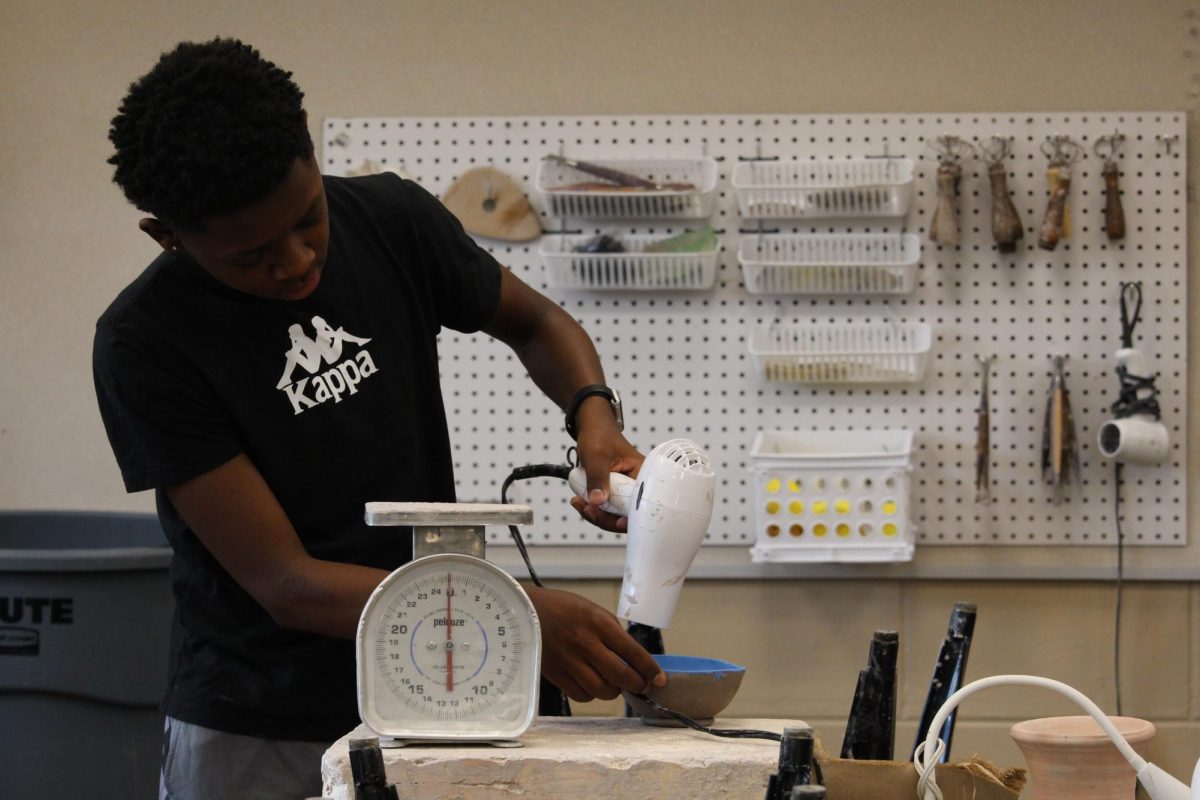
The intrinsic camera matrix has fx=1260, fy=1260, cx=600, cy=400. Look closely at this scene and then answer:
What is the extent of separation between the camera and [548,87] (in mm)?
2818

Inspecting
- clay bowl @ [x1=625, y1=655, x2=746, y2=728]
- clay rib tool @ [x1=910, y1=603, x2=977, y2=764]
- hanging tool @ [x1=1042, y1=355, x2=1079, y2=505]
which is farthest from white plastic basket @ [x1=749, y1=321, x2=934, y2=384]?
clay rib tool @ [x1=910, y1=603, x2=977, y2=764]

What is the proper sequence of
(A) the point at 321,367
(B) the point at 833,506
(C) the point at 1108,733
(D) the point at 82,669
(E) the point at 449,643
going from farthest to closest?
1. (B) the point at 833,506
2. (D) the point at 82,669
3. (A) the point at 321,367
4. (E) the point at 449,643
5. (C) the point at 1108,733

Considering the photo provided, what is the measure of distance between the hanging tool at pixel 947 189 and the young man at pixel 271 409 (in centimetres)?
136

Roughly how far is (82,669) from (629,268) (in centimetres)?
132

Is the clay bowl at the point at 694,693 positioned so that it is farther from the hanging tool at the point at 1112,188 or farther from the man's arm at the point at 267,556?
the hanging tool at the point at 1112,188

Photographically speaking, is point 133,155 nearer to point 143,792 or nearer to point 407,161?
point 143,792

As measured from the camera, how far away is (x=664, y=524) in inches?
50.9

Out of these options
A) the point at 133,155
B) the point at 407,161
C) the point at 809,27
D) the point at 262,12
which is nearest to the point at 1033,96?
the point at 809,27

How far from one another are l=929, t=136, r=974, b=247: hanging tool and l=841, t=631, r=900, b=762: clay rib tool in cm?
172

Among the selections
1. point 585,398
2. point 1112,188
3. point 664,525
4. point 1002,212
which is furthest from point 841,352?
point 664,525

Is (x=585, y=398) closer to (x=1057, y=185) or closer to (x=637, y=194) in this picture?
(x=637, y=194)

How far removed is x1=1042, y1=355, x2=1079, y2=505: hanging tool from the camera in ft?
8.72

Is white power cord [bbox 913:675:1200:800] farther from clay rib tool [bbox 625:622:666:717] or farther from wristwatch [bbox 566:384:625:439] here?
wristwatch [bbox 566:384:625:439]

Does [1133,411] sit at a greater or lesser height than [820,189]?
lesser
